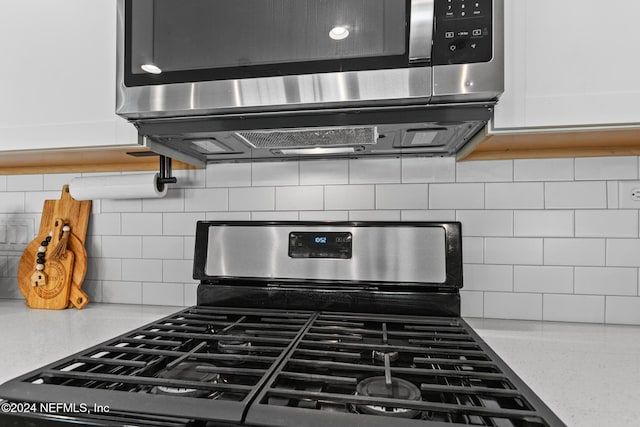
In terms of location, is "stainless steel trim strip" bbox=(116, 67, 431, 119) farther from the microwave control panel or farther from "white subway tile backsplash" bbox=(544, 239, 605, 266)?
"white subway tile backsplash" bbox=(544, 239, 605, 266)

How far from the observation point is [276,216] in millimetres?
1246

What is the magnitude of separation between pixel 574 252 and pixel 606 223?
0.12 m

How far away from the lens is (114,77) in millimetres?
965

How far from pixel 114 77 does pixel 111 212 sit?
0.57 meters

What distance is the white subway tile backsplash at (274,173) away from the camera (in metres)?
1.24

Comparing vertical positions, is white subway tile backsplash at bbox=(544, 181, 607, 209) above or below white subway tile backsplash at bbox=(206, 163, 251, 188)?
below

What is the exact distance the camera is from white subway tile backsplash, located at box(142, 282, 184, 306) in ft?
4.26

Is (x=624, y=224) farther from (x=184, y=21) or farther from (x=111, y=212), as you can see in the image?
(x=111, y=212)

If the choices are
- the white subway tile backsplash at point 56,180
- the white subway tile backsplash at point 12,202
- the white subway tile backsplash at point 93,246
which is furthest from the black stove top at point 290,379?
the white subway tile backsplash at point 12,202

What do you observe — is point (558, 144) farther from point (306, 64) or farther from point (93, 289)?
point (93, 289)

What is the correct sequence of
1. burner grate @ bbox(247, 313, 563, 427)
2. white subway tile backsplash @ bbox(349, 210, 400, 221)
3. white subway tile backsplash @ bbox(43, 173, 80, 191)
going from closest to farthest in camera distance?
burner grate @ bbox(247, 313, 563, 427) < white subway tile backsplash @ bbox(349, 210, 400, 221) < white subway tile backsplash @ bbox(43, 173, 80, 191)

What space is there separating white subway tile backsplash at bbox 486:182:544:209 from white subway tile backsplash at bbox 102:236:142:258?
1.18 meters

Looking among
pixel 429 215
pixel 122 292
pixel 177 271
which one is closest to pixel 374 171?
pixel 429 215

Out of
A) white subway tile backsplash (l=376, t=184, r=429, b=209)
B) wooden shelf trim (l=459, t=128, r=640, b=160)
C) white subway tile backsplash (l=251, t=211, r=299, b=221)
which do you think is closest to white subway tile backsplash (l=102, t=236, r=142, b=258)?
white subway tile backsplash (l=251, t=211, r=299, b=221)
